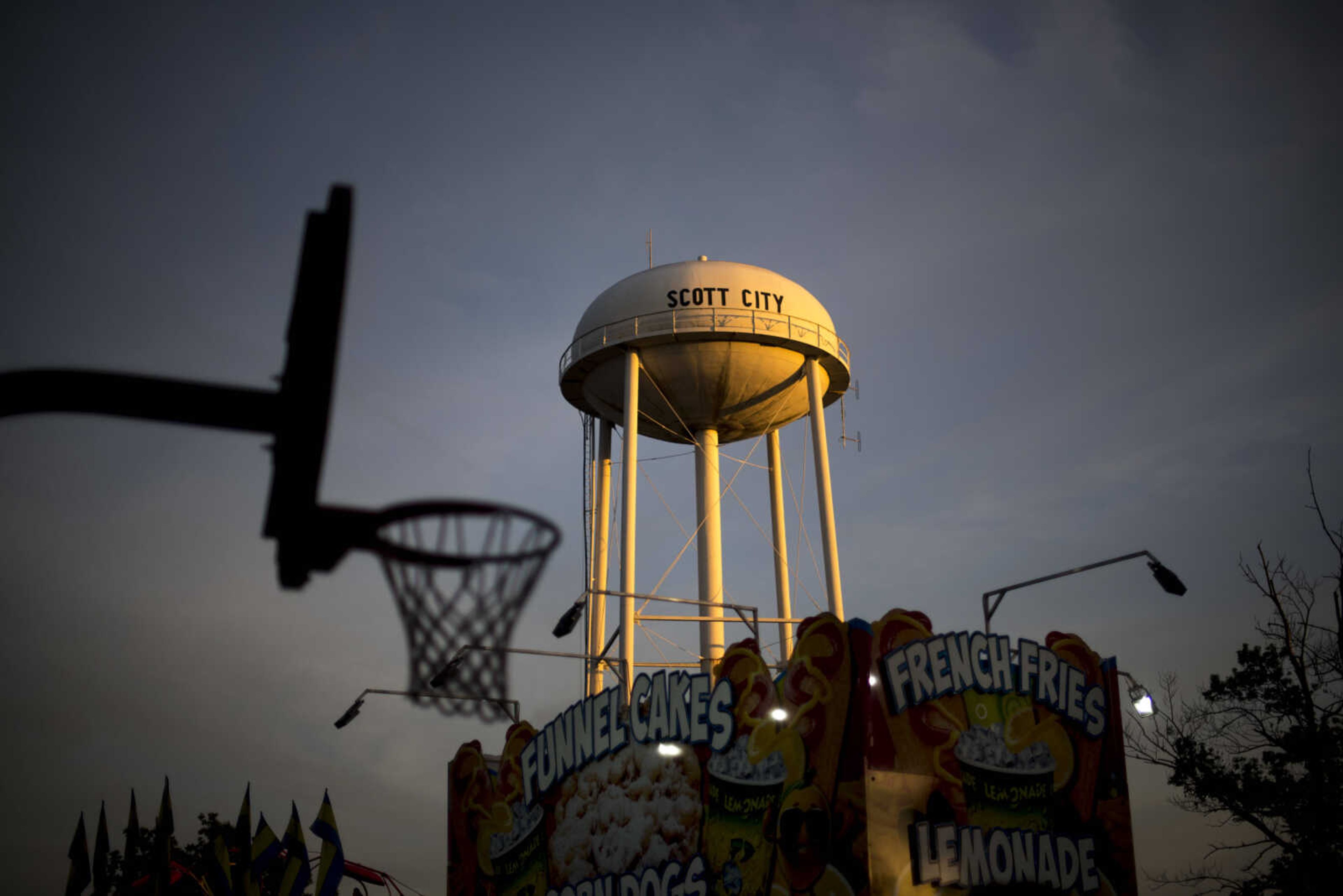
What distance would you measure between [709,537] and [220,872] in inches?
552

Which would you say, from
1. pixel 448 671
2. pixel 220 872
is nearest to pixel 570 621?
pixel 448 671

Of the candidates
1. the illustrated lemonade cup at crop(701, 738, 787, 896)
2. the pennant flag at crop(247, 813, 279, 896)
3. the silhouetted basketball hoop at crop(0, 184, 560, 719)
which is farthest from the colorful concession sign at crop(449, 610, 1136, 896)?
the silhouetted basketball hoop at crop(0, 184, 560, 719)

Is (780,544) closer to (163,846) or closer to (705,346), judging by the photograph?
(705,346)

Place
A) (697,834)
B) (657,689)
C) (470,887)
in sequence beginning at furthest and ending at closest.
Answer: (470,887) < (657,689) < (697,834)

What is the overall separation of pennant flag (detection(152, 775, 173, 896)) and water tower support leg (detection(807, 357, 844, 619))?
53.6ft

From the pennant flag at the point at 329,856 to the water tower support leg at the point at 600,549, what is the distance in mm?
6648

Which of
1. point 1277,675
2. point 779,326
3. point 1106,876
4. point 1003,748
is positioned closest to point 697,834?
point 1003,748

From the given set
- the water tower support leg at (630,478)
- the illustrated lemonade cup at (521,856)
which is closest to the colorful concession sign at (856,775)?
the illustrated lemonade cup at (521,856)

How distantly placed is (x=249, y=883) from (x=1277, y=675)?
79.9ft

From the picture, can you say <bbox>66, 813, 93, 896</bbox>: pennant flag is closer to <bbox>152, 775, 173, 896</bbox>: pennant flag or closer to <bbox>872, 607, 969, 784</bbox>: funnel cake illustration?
<bbox>152, 775, 173, 896</bbox>: pennant flag

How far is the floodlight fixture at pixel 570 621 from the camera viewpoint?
19.3 meters

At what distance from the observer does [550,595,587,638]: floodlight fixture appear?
19281 millimetres

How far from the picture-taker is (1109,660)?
21.0m

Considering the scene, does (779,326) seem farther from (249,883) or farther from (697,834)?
(249,883)
